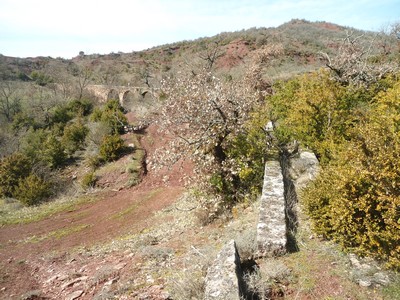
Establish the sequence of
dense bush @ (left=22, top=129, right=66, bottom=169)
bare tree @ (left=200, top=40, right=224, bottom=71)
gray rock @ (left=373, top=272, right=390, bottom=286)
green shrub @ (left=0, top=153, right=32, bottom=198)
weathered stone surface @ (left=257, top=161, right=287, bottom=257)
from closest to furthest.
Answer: gray rock @ (left=373, top=272, right=390, bottom=286) < weathered stone surface @ (left=257, top=161, right=287, bottom=257) < green shrub @ (left=0, top=153, right=32, bottom=198) < dense bush @ (left=22, top=129, right=66, bottom=169) < bare tree @ (left=200, top=40, right=224, bottom=71)

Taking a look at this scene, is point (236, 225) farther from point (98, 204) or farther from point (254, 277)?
→ point (98, 204)

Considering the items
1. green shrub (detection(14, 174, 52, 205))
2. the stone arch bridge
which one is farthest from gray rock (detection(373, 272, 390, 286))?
the stone arch bridge

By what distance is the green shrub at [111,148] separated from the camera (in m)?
19.9

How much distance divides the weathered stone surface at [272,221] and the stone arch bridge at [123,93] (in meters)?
26.4

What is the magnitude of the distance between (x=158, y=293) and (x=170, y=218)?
5949 mm

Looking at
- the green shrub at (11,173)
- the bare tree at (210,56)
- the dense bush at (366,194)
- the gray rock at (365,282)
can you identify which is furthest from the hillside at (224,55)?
the gray rock at (365,282)

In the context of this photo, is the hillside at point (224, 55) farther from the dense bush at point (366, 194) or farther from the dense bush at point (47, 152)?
the dense bush at point (366, 194)

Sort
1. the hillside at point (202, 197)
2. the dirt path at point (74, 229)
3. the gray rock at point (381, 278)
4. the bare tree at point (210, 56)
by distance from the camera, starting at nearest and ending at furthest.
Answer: the gray rock at point (381, 278) < the hillside at point (202, 197) < the dirt path at point (74, 229) < the bare tree at point (210, 56)

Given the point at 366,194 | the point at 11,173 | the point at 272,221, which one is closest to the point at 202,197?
the point at 272,221

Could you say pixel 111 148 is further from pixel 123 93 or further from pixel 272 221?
pixel 123 93

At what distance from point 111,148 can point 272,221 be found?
16.3 m

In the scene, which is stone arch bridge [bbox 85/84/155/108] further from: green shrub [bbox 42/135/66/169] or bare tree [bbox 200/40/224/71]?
green shrub [bbox 42/135/66/169]

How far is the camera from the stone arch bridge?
3256cm

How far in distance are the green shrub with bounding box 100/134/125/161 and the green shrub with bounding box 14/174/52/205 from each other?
3.71 meters
